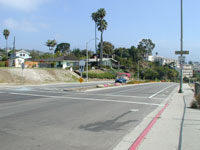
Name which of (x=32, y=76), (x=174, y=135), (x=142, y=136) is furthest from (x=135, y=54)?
(x=142, y=136)

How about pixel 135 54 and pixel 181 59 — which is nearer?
pixel 181 59

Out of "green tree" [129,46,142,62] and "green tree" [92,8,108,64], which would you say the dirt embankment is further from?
"green tree" [129,46,142,62]

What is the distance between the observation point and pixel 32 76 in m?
47.9

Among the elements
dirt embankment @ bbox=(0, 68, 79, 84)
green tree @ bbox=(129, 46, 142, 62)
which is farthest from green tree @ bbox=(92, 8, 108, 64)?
green tree @ bbox=(129, 46, 142, 62)

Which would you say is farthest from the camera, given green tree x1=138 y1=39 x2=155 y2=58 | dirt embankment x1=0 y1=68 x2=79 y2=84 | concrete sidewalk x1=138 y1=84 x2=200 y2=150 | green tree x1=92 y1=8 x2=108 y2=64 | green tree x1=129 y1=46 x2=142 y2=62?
green tree x1=138 y1=39 x2=155 y2=58

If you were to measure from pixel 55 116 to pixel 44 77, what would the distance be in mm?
41944

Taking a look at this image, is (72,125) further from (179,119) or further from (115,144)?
(179,119)

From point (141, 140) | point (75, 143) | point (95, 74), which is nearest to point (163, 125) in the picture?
point (141, 140)

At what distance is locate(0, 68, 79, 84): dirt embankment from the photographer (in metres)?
42.0

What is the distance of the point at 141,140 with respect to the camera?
6723 mm

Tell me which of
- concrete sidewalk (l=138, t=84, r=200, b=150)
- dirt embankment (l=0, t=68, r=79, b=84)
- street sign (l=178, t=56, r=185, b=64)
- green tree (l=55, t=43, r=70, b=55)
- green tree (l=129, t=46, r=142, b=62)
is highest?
green tree (l=55, t=43, r=70, b=55)

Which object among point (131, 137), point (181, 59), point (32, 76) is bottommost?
point (131, 137)

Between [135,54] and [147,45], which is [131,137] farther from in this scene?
[147,45]

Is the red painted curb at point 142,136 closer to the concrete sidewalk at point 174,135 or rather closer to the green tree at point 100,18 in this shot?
the concrete sidewalk at point 174,135
